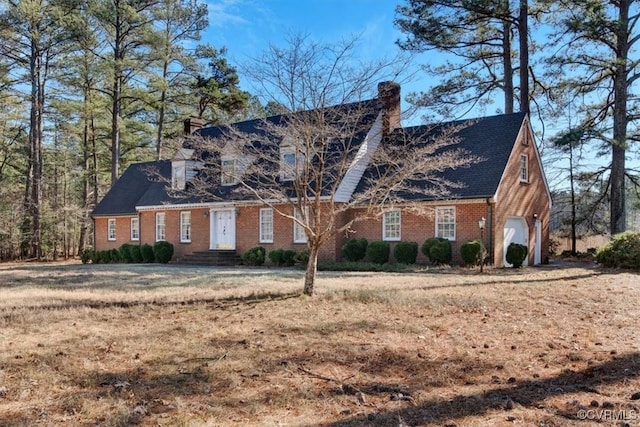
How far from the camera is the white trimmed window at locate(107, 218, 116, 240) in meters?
29.0

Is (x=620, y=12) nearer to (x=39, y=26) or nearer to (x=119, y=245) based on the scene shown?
(x=119, y=245)

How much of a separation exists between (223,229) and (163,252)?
318 cm

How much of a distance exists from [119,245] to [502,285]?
Answer: 73.7 ft

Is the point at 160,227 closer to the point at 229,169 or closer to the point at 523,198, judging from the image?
the point at 229,169

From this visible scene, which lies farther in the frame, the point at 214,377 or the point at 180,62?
the point at 180,62

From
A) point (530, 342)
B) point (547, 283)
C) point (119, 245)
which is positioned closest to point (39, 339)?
point (530, 342)

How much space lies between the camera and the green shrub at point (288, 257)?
20641mm

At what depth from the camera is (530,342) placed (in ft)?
23.9

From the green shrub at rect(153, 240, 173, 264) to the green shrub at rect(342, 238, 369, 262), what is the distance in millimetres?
9335

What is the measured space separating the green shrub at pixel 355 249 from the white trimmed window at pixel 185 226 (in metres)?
8.98

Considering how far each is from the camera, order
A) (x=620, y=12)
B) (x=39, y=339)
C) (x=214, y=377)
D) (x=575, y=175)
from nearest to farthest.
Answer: (x=214, y=377) → (x=39, y=339) → (x=620, y=12) → (x=575, y=175)

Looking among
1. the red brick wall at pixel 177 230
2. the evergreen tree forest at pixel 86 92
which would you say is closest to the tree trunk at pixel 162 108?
the evergreen tree forest at pixel 86 92

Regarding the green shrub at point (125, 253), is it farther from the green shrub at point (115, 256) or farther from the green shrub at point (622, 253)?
the green shrub at point (622, 253)

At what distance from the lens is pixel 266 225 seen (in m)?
22.7
